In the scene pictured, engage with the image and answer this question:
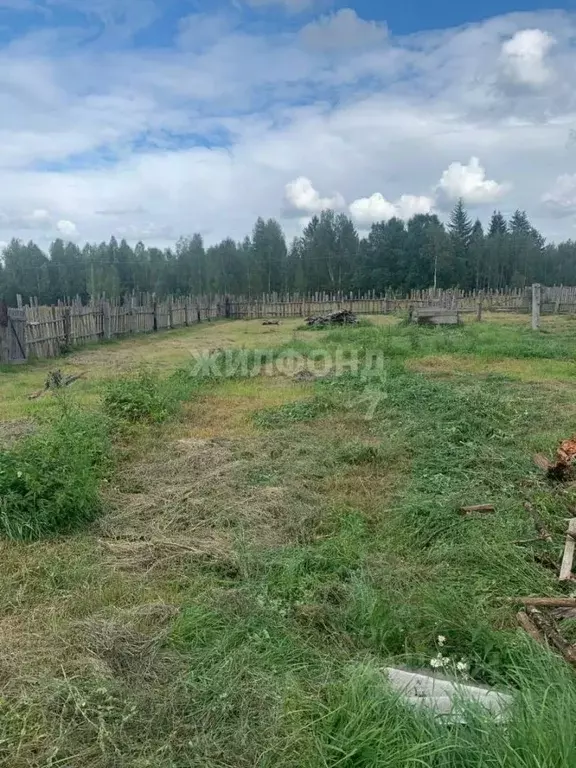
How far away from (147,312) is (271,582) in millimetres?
18221

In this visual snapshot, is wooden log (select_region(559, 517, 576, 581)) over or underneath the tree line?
underneath

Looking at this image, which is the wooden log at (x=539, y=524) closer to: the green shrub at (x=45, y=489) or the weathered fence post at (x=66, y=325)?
the green shrub at (x=45, y=489)

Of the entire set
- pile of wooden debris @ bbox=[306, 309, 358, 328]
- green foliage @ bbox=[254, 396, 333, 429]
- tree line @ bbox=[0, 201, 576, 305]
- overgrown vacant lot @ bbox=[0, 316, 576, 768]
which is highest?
tree line @ bbox=[0, 201, 576, 305]

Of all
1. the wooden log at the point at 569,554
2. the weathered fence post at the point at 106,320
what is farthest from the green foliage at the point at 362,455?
the weathered fence post at the point at 106,320

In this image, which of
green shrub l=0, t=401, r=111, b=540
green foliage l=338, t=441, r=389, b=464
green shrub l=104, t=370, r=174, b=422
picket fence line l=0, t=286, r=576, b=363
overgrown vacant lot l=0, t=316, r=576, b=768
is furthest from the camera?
picket fence line l=0, t=286, r=576, b=363

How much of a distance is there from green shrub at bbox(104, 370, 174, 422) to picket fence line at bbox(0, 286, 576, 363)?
5.64 meters

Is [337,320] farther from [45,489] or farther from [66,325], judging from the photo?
[45,489]

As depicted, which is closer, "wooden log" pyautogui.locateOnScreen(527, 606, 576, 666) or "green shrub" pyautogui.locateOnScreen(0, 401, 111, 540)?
"wooden log" pyautogui.locateOnScreen(527, 606, 576, 666)

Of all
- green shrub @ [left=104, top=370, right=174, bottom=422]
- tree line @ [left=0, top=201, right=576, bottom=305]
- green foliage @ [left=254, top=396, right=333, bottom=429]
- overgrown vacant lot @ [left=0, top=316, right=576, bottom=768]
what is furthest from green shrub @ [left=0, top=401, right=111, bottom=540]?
tree line @ [left=0, top=201, right=576, bottom=305]

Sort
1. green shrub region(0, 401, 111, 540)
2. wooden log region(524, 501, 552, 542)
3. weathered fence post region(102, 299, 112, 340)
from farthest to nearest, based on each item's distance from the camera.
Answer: weathered fence post region(102, 299, 112, 340) → green shrub region(0, 401, 111, 540) → wooden log region(524, 501, 552, 542)

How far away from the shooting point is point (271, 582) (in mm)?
3186

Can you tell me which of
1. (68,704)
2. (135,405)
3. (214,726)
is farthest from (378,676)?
(135,405)

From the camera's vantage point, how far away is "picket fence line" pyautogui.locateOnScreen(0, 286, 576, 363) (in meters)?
12.1

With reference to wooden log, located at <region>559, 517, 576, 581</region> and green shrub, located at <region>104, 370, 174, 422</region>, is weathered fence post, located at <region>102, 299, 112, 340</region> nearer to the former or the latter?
green shrub, located at <region>104, 370, 174, 422</region>
